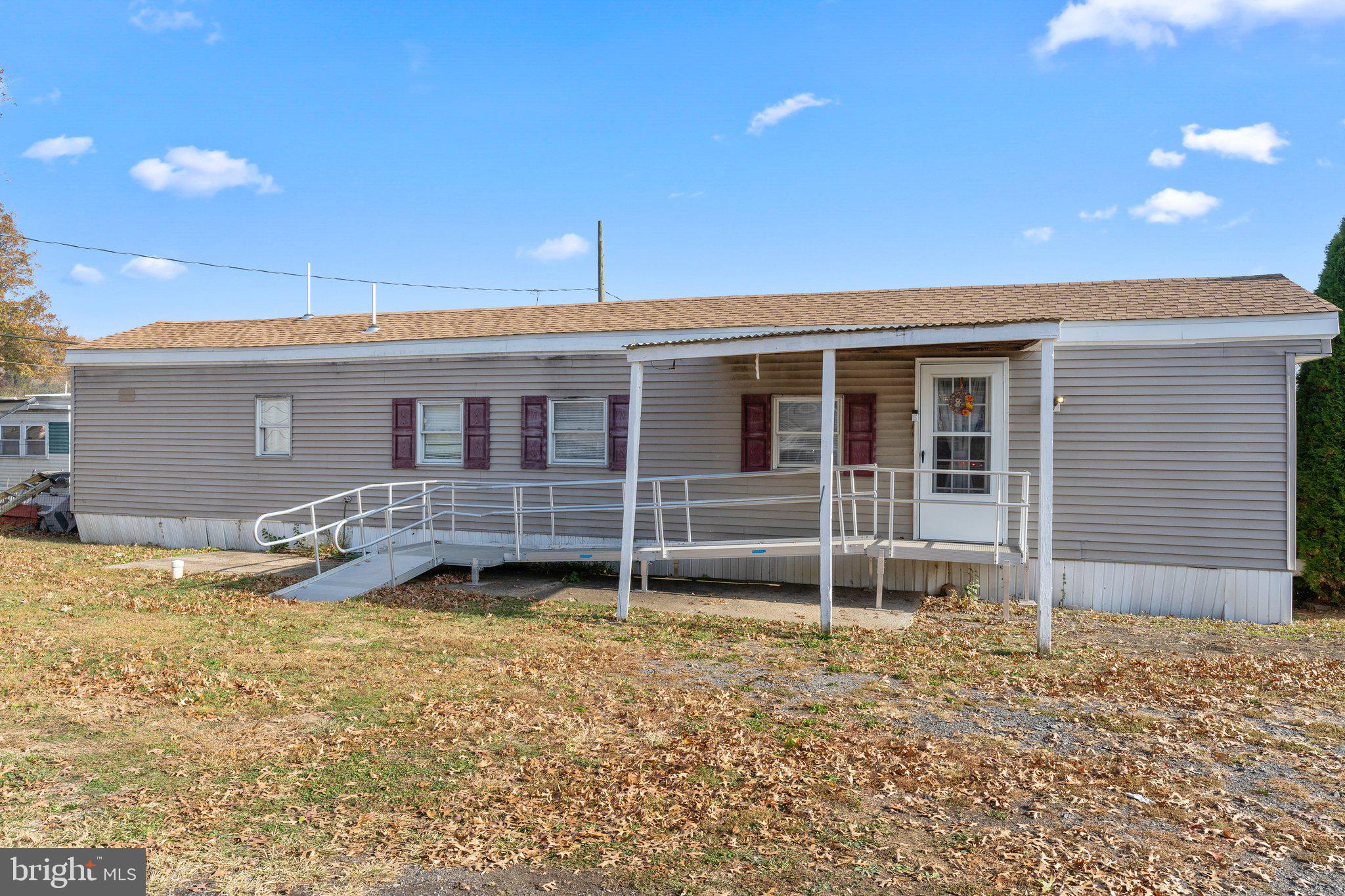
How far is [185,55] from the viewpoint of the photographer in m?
22.4

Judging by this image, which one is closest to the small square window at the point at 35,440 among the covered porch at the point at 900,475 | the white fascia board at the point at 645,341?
the white fascia board at the point at 645,341

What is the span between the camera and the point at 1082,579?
10.1 m

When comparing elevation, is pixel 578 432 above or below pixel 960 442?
above

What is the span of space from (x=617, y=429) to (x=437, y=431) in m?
3.12

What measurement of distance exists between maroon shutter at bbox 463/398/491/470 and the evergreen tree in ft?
37.3

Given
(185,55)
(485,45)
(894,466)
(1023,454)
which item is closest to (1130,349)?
(1023,454)

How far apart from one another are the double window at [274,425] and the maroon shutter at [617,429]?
580 cm

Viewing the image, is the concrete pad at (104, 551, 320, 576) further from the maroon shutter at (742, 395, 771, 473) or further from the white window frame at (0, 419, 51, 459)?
the white window frame at (0, 419, 51, 459)

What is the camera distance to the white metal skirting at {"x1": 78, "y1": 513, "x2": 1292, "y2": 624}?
9.51 metres

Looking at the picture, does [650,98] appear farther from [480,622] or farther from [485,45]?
[480,622]

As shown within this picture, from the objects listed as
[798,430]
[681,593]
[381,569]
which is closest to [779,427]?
[798,430]

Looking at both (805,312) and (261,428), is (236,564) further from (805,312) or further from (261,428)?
(805,312)

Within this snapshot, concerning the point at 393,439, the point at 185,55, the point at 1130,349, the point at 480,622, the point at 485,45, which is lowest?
the point at 480,622

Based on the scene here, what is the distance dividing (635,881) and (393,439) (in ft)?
34.8
